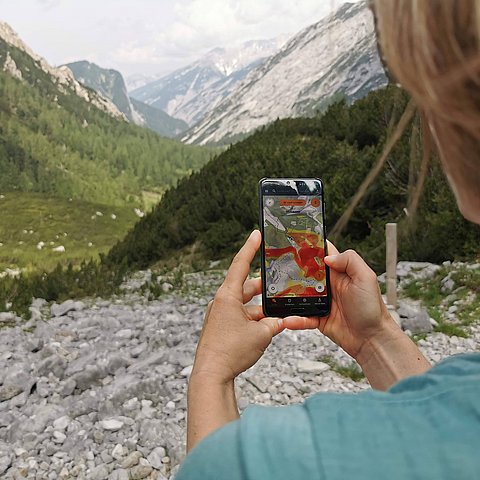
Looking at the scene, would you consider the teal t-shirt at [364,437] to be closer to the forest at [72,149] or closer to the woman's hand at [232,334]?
the woman's hand at [232,334]

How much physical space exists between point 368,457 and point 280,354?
4.53m

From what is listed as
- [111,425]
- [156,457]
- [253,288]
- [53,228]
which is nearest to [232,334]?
[253,288]

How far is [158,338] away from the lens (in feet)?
18.3

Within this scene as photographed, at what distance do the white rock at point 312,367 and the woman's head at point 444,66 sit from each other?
13.8 feet

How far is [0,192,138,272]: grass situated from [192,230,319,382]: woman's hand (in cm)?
4025

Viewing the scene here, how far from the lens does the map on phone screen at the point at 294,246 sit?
173 centimetres

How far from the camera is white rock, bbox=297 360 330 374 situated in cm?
467

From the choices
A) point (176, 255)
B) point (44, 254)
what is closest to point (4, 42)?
point (44, 254)

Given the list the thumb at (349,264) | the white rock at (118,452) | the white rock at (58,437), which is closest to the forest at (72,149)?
the white rock at (58,437)

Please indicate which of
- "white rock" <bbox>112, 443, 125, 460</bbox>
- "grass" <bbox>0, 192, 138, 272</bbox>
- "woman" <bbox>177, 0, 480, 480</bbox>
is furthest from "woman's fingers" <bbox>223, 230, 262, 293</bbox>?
"grass" <bbox>0, 192, 138, 272</bbox>

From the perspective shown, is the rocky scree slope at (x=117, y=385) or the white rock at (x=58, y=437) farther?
the white rock at (x=58, y=437)

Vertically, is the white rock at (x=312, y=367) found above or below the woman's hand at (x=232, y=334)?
below

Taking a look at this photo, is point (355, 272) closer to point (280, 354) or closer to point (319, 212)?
point (319, 212)

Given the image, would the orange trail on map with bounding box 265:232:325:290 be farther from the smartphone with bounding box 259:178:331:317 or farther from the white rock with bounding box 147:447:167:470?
the white rock with bounding box 147:447:167:470
